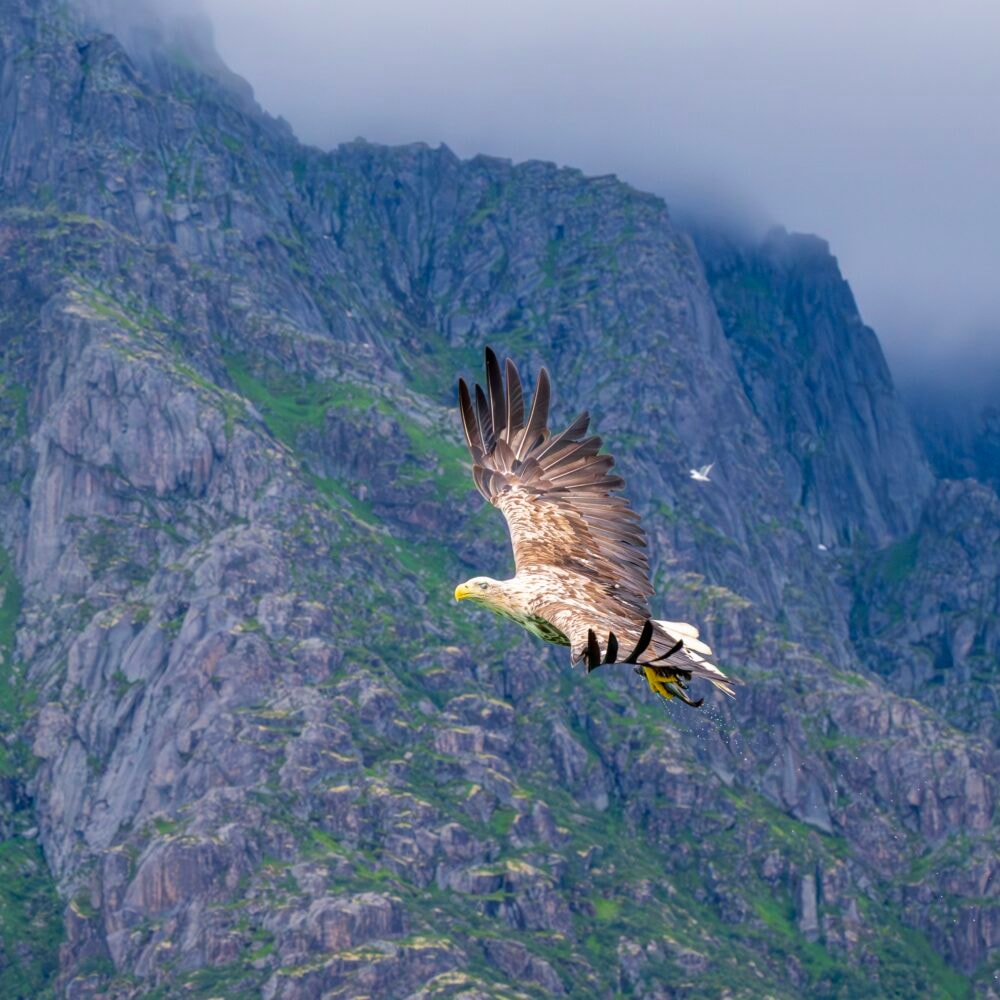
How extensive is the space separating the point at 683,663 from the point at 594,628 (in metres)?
3.85

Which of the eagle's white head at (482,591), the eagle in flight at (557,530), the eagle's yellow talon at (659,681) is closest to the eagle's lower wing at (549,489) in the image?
the eagle in flight at (557,530)

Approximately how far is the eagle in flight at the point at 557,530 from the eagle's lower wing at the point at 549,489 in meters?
0.03

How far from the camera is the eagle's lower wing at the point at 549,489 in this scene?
1901 inches

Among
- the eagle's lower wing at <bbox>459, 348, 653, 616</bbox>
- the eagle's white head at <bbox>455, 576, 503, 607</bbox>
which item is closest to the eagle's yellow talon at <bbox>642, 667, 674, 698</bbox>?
the eagle's lower wing at <bbox>459, 348, 653, 616</bbox>

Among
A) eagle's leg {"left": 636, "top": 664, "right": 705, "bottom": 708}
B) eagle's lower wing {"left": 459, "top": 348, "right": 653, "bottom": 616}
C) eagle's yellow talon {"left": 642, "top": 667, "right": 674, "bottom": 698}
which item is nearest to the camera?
eagle's leg {"left": 636, "top": 664, "right": 705, "bottom": 708}

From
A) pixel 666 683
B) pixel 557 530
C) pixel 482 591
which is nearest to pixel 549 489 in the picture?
pixel 557 530

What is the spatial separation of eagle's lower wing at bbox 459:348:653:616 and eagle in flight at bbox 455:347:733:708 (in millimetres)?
26

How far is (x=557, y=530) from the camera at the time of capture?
5000 cm

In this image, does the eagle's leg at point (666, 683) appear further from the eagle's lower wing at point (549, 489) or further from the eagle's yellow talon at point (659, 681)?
the eagle's lower wing at point (549, 489)

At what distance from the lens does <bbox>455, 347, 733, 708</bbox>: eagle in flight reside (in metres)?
41.8

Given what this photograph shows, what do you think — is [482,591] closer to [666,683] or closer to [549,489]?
[549,489]

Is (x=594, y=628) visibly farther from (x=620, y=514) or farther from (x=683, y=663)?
(x=620, y=514)

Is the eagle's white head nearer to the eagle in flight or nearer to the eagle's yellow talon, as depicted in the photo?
the eagle in flight

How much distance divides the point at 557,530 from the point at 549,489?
208 centimetres
